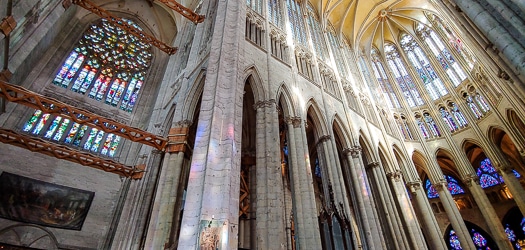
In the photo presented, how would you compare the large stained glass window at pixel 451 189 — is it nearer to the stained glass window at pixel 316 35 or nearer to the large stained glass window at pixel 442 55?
the large stained glass window at pixel 442 55

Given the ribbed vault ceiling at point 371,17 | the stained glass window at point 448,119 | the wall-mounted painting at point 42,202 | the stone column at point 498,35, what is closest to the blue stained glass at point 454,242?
the stained glass window at point 448,119

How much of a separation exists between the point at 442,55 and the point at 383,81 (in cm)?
405

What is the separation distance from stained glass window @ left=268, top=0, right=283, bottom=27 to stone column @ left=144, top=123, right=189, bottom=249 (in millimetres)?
7170

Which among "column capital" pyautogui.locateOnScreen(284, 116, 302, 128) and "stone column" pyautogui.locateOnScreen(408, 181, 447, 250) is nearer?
"column capital" pyautogui.locateOnScreen(284, 116, 302, 128)

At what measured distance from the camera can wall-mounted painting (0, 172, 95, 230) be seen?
31.8ft

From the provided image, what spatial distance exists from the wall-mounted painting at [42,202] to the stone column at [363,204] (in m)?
11.5

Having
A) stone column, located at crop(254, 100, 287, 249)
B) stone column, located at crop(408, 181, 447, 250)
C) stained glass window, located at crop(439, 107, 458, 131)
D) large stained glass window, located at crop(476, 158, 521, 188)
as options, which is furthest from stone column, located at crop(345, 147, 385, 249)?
large stained glass window, located at crop(476, 158, 521, 188)

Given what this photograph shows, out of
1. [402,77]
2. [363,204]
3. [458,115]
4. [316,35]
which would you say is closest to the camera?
[363,204]

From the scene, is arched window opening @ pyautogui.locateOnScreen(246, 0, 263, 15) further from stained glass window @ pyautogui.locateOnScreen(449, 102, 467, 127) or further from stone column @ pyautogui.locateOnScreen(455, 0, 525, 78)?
stained glass window @ pyautogui.locateOnScreen(449, 102, 467, 127)

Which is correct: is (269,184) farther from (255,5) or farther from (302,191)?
(255,5)

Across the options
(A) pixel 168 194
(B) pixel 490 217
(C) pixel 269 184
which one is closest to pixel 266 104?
(C) pixel 269 184

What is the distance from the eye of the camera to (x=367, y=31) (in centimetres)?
2112

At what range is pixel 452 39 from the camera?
16656 millimetres

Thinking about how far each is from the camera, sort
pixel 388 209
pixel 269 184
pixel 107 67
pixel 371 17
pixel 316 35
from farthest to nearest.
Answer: pixel 371 17
pixel 316 35
pixel 107 67
pixel 388 209
pixel 269 184
